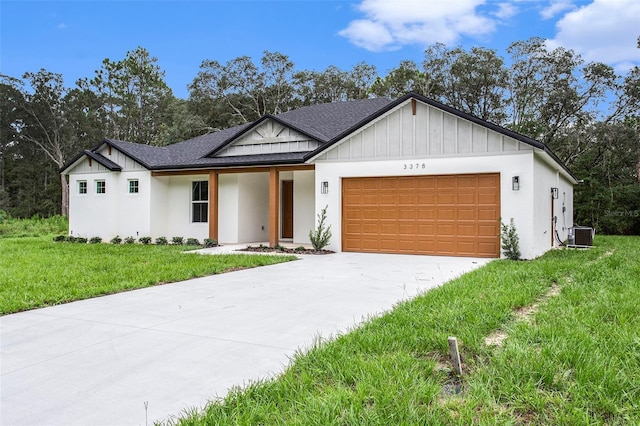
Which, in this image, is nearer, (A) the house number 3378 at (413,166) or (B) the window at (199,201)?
(A) the house number 3378 at (413,166)

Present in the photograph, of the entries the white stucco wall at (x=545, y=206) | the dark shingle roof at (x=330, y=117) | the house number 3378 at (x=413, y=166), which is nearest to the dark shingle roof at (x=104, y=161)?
the dark shingle roof at (x=330, y=117)

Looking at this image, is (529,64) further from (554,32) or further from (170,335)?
(170,335)

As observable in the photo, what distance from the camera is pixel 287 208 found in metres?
17.4

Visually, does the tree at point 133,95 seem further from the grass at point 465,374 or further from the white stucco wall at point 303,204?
the grass at point 465,374

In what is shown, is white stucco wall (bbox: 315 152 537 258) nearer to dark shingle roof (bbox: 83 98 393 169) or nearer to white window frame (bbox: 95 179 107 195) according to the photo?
dark shingle roof (bbox: 83 98 393 169)

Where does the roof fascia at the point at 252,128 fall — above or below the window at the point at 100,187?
above

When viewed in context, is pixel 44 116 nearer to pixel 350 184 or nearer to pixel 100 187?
pixel 100 187

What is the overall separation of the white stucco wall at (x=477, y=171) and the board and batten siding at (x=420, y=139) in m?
0.18

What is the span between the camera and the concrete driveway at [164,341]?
2.96 metres

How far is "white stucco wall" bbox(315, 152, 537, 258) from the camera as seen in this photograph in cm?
1093

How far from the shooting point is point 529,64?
2711 cm

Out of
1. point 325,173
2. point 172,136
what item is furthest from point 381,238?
point 172,136

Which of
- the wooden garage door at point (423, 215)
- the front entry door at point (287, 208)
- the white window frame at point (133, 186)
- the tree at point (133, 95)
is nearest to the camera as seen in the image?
the wooden garage door at point (423, 215)

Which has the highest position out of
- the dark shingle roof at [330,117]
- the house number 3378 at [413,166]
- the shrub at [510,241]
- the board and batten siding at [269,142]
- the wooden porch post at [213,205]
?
the dark shingle roof at [330,117]
